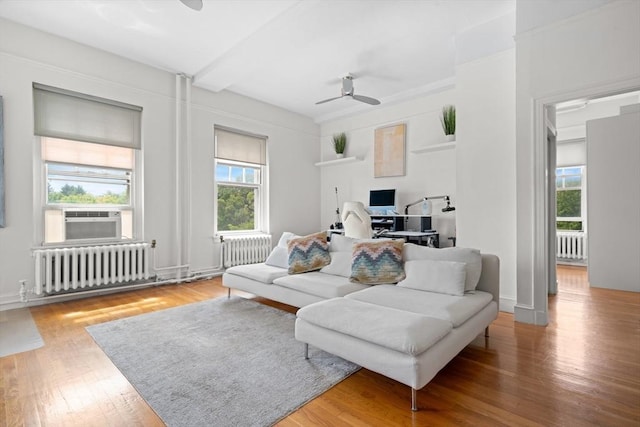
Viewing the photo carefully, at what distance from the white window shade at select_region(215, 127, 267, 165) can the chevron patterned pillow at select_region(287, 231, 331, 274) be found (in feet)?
8.57

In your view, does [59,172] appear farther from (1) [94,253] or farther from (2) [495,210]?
(2) [495,210]

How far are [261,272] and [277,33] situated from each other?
274cm

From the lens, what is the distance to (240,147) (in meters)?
5.69

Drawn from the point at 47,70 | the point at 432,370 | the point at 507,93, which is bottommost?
the point at 432,370

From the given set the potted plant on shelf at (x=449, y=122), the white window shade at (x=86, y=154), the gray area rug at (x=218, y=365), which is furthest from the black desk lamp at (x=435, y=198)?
the white window shade at (x=86, y=154)

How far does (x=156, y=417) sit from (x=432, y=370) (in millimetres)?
1524

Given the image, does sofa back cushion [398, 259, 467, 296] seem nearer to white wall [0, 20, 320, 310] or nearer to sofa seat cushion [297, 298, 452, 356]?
sofa seat cushion [297, 298, 452, 356]

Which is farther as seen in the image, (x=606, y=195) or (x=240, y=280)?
(x=606, y=195)

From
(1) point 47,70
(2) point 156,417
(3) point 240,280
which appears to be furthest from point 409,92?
(2) point 156,417

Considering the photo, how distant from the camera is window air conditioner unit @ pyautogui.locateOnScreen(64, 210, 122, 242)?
3.87 meters

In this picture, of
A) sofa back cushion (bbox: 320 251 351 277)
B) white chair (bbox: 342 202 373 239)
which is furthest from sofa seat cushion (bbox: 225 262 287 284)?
white chair (bbox: 342 202 373 239)

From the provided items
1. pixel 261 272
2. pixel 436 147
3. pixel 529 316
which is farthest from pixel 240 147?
pixel 529 316

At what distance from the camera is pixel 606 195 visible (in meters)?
4.30

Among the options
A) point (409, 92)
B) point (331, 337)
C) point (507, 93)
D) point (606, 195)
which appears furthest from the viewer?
point (409, 92)
